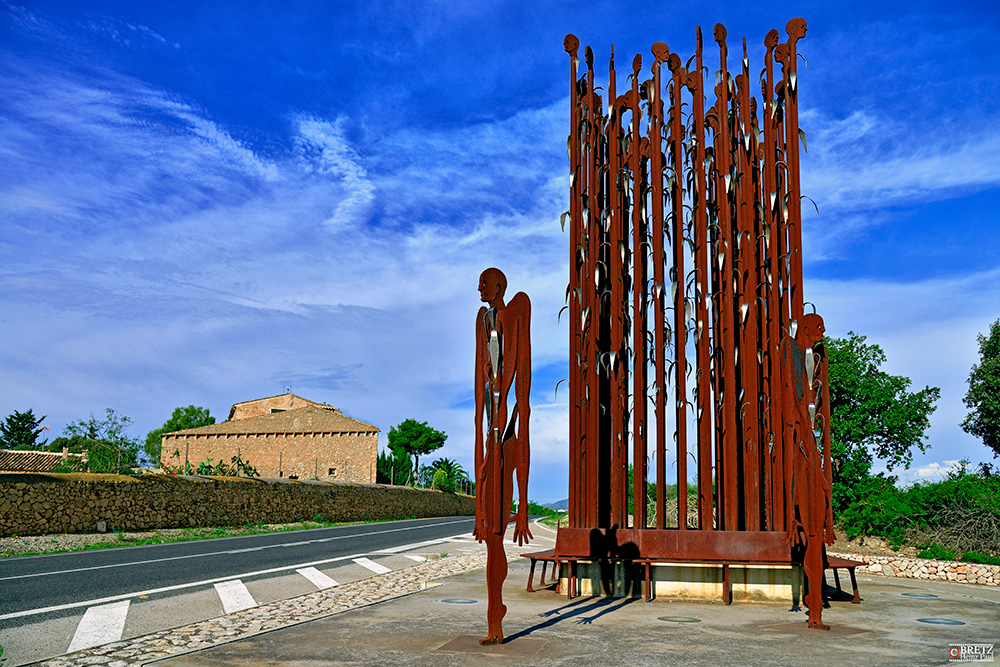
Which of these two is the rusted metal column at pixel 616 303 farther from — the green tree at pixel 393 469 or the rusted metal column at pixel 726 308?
the green tree at pixel 393 469

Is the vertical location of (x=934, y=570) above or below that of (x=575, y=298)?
below

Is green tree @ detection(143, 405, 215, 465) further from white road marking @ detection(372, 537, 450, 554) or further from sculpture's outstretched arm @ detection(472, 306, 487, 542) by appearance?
sculpture's outstretched arm @ detection(472, 306, 487, 542)

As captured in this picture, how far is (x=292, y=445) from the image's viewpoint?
172ft

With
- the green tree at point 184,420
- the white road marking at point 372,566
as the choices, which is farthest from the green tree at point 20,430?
the white road marking at point 372,566

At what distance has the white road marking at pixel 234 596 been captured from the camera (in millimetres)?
8406

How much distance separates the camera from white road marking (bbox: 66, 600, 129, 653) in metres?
6.36

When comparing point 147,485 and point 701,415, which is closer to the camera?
point 701,415

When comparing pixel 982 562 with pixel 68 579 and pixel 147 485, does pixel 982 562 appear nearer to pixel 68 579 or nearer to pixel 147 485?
pixel 68 579

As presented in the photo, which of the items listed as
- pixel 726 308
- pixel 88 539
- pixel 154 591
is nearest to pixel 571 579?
pixel 726 308

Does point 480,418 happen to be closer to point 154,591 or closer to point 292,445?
point 154,591

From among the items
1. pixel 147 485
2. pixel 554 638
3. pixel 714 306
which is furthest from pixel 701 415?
pixel 147 485

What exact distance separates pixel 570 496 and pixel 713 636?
3.01m

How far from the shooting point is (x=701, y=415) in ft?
29.3

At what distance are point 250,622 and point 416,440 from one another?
2554 inches
